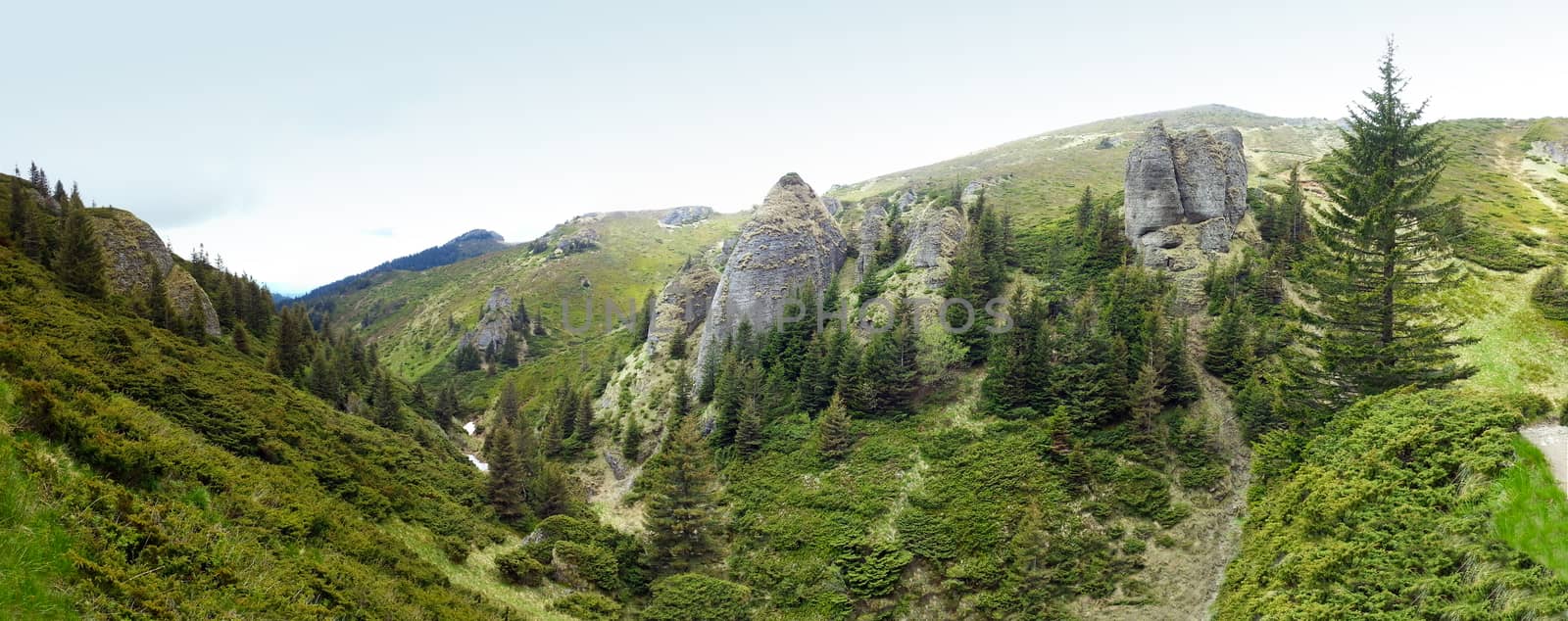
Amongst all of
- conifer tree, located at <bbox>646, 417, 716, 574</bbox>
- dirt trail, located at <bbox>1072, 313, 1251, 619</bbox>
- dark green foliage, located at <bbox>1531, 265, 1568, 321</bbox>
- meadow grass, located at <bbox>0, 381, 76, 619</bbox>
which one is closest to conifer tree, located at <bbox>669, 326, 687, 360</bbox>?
conifer tree, located at <bbox>646, 417, 716, 574</bbox>

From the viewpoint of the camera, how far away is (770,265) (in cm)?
7075

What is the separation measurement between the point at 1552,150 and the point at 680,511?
13400 cm

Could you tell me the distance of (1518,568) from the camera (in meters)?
13.9

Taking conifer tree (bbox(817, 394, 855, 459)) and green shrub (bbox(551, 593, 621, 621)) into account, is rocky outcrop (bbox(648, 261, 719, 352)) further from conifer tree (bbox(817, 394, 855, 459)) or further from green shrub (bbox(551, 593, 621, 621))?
green shrub (bbox(551, 593, 621, 621))

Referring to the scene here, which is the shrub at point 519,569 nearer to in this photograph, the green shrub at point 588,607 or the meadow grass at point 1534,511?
the green shrub at point 588,607

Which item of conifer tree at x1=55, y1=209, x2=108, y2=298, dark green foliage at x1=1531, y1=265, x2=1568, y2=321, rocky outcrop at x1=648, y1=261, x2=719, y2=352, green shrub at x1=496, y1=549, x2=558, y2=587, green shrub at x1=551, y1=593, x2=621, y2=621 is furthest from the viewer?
rocky outcrop at x1=648, y1=261, x2=719, y2=352

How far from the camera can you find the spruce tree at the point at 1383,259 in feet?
90.6

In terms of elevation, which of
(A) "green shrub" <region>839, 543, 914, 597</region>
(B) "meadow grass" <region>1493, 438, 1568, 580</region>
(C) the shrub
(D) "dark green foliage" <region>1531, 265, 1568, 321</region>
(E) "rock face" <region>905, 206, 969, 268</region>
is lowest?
(A) "green shrub" <region>839, 543, 914, 597</region>

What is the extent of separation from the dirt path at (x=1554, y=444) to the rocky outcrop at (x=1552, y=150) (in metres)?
103

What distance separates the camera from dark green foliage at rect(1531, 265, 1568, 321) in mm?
36281

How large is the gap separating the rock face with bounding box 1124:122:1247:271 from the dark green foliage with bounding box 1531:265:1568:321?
1747 centimetres

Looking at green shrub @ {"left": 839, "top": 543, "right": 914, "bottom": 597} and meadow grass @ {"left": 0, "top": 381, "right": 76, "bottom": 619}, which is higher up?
meadow grass @ {"left": 0, "top": 381, "right": 76, "bottom": 619}

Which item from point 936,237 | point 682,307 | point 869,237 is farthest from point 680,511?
point 869,237

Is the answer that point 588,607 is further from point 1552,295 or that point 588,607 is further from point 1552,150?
point 1552,150
